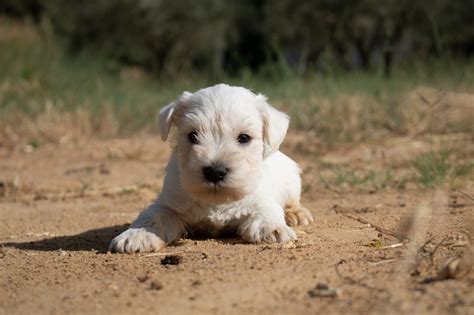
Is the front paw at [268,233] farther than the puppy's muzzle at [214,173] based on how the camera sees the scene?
Yes

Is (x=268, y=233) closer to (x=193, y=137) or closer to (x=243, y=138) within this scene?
(x=243, y=138)

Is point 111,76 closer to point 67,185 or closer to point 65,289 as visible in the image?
point 67,185

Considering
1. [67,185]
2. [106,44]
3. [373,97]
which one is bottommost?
[67,185]

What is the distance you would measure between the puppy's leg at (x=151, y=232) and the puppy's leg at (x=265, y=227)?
0.48m

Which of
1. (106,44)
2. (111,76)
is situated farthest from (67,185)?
(106,44)

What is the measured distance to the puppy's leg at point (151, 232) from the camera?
14.8 feet

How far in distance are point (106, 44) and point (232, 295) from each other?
67.5 feet

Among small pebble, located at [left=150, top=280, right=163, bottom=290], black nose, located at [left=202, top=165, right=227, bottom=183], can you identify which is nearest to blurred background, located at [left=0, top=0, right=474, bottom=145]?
black nose, located at [left=202, top=165, right=227, bottom=183]

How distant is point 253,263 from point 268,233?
725 mm

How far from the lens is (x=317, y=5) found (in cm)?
1925

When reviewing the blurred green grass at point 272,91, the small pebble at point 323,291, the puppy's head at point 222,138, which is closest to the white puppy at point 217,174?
the puppy's head at point 222,138

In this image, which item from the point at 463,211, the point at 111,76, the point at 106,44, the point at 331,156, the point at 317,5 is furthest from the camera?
the point at 106,44

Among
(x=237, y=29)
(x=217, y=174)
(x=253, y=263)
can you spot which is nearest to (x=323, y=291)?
(x=253, y=263)

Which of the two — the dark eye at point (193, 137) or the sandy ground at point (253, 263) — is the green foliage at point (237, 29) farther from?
the dark eye at point (193, 137)
